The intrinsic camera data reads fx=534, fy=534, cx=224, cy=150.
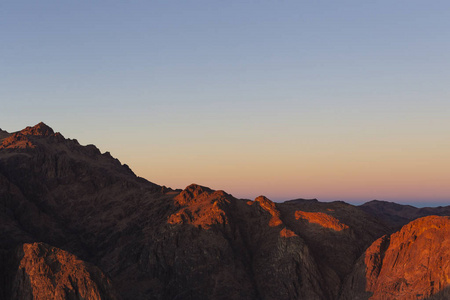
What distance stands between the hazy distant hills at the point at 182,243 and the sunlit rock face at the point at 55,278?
0.15 meters

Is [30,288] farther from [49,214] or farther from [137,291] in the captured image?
[49,214]

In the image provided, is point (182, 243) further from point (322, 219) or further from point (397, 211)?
point (397, 211)

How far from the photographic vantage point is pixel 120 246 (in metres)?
112

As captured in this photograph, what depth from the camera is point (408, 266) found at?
83750 millimetres

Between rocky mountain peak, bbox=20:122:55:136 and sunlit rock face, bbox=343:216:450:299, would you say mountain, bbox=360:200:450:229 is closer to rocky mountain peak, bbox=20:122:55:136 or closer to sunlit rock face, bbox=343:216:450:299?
sunlit rock face, bbox=343:216:450:299

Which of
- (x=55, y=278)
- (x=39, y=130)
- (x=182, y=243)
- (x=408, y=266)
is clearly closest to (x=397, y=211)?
(x=408, y=266)

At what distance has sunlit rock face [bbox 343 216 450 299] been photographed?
78.6 meters

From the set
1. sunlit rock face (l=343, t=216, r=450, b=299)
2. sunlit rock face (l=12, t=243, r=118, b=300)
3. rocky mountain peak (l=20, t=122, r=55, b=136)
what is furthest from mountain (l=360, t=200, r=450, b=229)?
sunlit rock face (l=12, t=243, r=118, b=300)

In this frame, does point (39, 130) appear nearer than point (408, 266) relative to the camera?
No

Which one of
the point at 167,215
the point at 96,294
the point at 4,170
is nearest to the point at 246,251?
the point at 167,215

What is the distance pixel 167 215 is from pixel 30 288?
40469 mm

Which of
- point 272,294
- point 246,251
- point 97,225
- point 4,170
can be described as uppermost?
point 4,170

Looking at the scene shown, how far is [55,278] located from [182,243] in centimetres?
2919

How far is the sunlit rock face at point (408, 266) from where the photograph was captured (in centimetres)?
7856
